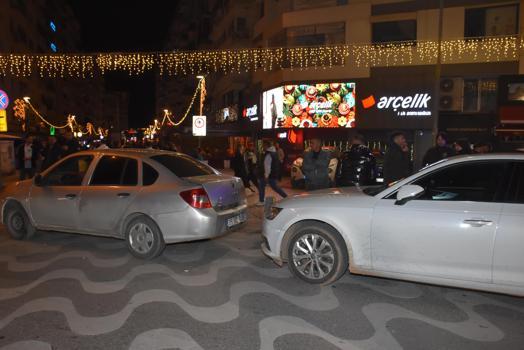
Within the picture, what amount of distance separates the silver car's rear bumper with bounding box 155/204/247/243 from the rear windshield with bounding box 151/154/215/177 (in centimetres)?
77

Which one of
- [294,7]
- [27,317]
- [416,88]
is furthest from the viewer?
[294,7]

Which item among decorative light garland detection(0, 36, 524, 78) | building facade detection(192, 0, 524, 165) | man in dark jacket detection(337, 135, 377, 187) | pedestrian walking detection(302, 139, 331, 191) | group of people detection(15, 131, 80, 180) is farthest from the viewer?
building facade detection(192, 0, 524, 165)

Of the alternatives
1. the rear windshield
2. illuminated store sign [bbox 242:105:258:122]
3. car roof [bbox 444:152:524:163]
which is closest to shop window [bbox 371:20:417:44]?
illuminated store sign [bbox 242:105:258:122]

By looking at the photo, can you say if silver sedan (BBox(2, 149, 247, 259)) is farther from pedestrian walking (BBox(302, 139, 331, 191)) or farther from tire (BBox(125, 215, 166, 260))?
pedestrian walking (BBox(302, 139, 331, 191))

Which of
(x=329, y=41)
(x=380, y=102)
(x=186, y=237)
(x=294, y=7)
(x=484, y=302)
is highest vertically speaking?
(x=294, y=7)

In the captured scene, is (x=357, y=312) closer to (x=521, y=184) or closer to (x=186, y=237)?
(x=521, y=184)

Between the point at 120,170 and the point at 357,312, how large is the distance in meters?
4.15

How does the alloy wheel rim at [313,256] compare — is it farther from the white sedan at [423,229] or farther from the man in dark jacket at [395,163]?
the man in dark jacket at [395,163]

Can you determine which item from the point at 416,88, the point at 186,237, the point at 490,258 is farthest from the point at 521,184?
the point at 416,88

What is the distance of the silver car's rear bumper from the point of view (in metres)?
5.95

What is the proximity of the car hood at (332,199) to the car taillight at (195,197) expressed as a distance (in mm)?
1130

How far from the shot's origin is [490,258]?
4.25m

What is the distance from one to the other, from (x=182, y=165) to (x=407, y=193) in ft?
12.0

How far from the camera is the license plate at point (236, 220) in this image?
643 centimetres
